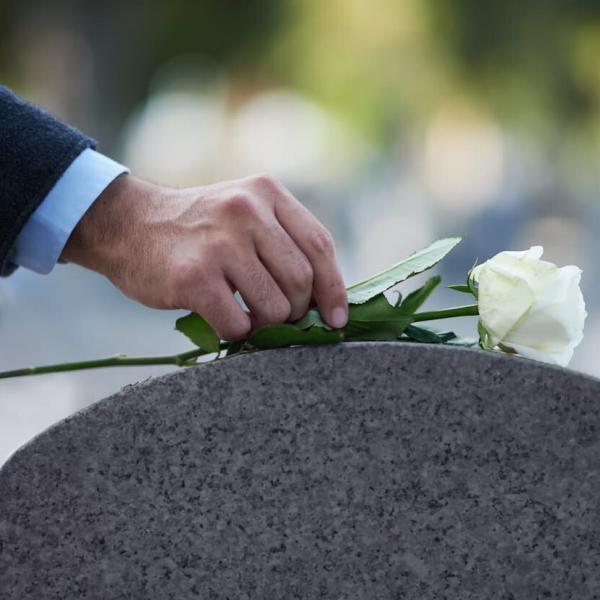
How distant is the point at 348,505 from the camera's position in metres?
0.92

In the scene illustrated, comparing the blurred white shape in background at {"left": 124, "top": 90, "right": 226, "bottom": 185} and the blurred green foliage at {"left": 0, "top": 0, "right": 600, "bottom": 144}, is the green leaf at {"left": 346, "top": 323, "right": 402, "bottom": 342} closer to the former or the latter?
the blurred white shape in background at {"left": 124, "top": 90, "right": 226, "bottom": 185}

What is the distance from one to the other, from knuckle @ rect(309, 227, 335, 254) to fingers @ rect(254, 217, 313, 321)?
12 mm

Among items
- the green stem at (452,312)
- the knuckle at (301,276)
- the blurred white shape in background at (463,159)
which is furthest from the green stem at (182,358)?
the blurred white shape in background at (463,159)

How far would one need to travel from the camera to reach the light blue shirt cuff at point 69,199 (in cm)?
100

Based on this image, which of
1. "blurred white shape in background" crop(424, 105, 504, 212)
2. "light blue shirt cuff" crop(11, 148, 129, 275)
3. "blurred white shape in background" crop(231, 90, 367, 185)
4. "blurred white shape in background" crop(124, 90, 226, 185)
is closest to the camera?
"light blue shirt cuff" crop(11, 148, 129, 275)

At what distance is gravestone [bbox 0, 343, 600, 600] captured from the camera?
901mm

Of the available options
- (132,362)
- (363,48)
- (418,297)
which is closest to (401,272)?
(418,297)

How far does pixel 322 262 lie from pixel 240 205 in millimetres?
84

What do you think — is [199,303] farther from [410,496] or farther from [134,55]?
[134,55]

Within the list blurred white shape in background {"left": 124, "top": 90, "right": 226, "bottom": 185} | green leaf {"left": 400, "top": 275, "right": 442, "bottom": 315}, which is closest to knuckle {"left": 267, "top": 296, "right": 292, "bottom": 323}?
green leaf {"left": 400, "top": 275, "right": 442, "bottom": 315}

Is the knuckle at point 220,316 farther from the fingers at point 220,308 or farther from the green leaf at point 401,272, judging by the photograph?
the green leaf at point 401,272

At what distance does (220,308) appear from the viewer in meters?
0.93

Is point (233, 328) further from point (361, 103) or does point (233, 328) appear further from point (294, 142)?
point (361, 103)

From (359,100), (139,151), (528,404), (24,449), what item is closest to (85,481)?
(24,449)
